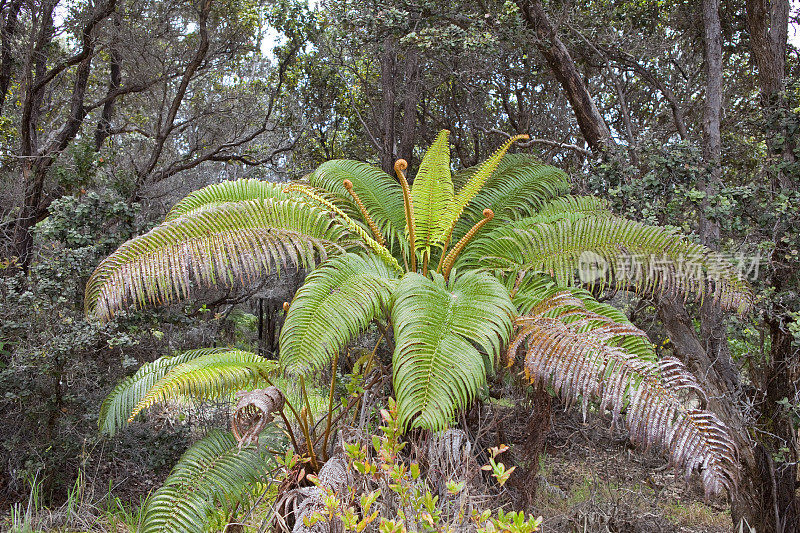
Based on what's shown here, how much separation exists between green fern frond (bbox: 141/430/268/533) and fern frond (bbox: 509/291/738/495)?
1.59 metres

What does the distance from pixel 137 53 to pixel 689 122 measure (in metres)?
5.14

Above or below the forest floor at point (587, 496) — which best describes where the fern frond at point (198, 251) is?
above

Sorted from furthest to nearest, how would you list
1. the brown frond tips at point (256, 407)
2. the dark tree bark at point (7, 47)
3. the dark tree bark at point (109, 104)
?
1. the dark tree bark at point (109, 104)
2. the dark tree bark at point (7, 47)
3. the brown frond tips at point (256, 407)

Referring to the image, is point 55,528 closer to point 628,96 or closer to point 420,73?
point 420,73

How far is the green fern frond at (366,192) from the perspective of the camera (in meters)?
3.65

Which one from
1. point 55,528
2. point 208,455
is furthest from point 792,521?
point 55,528

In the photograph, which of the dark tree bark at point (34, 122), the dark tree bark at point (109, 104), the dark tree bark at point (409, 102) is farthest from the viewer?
the dark tree bark at point (109, 104)

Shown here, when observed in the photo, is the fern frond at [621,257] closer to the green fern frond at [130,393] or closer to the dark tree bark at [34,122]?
the green fern frond at [130,393]

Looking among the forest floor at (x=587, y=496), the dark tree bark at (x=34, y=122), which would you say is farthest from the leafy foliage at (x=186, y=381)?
the dark tree bark at (x=34, y=122)

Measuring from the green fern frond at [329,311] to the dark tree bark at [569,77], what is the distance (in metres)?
1.84

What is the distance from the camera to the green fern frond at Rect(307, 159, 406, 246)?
12.0ft

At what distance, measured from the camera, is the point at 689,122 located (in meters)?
5.24

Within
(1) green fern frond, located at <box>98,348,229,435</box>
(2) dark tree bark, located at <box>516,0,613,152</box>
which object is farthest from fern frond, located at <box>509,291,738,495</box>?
(1) green fern frond, located at <box>98,348,229,435</box>

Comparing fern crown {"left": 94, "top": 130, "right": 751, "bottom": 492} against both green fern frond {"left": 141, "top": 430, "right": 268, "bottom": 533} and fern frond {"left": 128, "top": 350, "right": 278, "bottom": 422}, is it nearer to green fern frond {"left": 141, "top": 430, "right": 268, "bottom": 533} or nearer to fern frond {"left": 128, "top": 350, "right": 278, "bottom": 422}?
fern frond {"left": 128, "top": 350, "right": 278, "bottom": 422}
